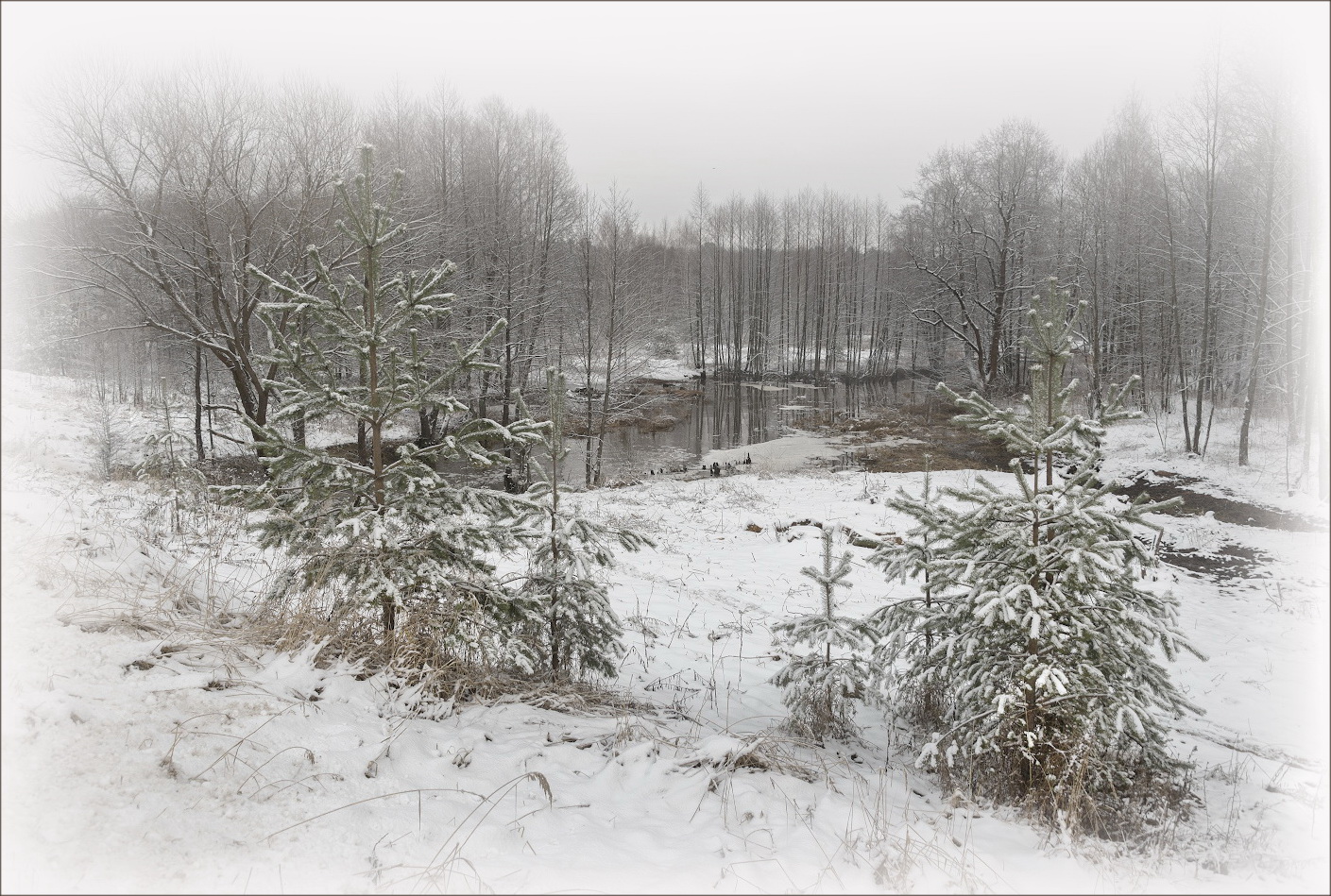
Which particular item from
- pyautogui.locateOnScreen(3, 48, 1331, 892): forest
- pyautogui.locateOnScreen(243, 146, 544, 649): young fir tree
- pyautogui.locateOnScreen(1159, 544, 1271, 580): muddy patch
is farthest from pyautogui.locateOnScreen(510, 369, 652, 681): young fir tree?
pyautogui.locateOnScreen(1159, 544, 1271, 580): muddy patch

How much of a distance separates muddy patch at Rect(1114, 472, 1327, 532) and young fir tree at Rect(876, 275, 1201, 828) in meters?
8.83

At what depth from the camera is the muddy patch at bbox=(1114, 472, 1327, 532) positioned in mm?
12609

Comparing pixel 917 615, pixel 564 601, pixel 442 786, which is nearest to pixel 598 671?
pixel 564 601

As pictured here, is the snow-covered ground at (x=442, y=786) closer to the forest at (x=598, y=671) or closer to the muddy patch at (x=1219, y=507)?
the forest at (x=598, y=671)

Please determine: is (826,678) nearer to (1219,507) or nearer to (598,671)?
(598,671)

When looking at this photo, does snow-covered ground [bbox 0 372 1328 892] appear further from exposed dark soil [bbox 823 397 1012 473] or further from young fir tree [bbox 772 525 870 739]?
exposed dark soil [bbox 823 397 1012 473]

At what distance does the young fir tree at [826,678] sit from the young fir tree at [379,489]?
2.26 m

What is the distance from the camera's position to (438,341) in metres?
18.9

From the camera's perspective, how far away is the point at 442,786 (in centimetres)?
297

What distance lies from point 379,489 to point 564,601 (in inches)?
58.7

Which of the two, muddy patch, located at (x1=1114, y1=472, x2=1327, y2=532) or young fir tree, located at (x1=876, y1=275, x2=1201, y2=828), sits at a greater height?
young fir tree, located at (x1=876, y1=275, x2=1201, y2=828)

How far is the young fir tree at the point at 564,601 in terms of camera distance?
460 centimetres

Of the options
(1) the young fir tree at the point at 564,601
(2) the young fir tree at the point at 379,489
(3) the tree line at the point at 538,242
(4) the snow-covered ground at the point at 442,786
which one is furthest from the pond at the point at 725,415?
(4) the snow-covered ground at the point at 442,786

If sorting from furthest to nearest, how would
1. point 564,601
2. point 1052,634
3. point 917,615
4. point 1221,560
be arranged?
1. point 1221,560
2. point 917,615
3. point 564,601
4. point 1052,634
